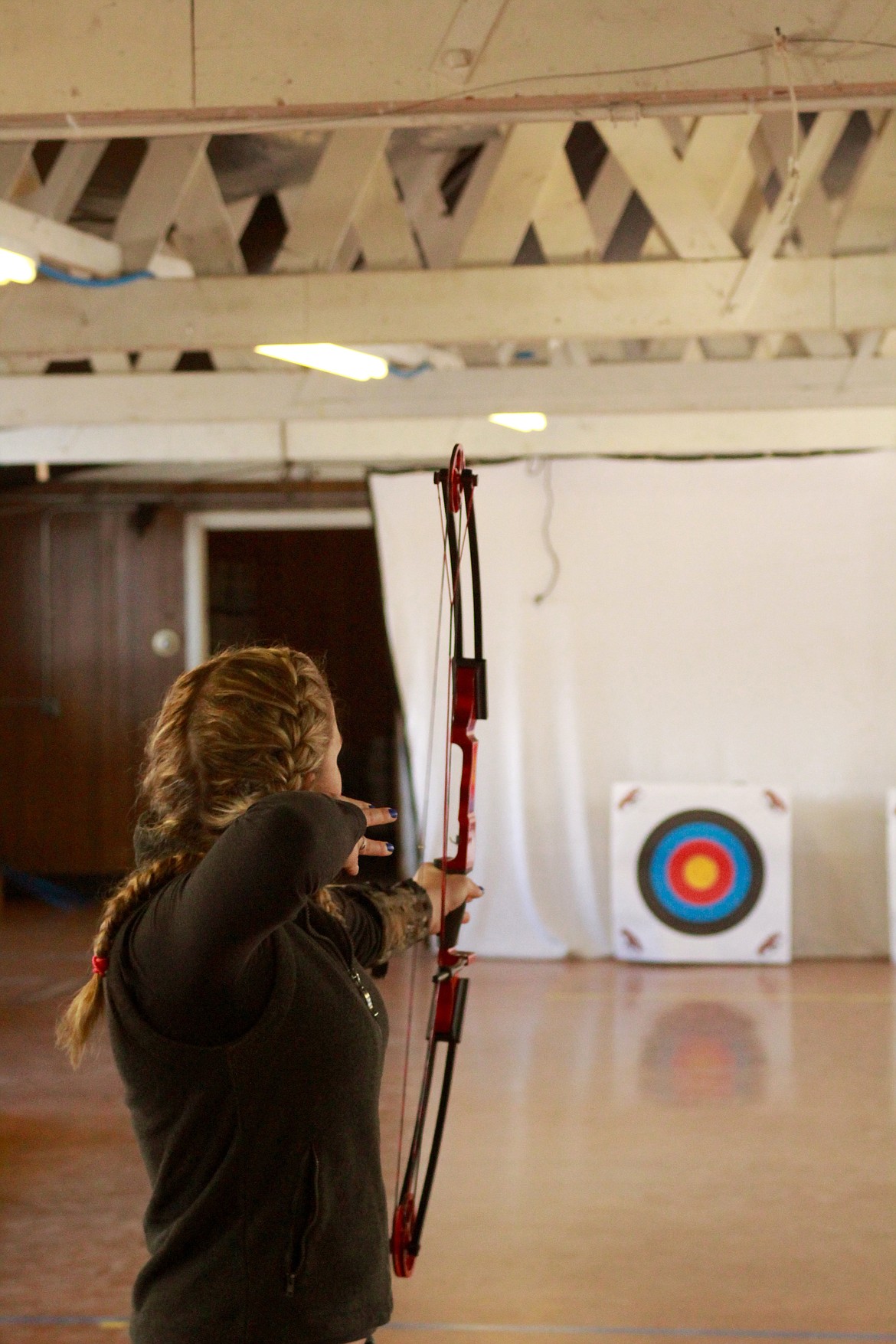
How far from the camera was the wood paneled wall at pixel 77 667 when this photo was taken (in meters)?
6.88

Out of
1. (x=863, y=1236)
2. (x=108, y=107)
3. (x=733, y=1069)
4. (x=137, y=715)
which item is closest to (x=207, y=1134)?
(x=108, y=107)

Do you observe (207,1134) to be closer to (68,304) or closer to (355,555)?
(68,304)

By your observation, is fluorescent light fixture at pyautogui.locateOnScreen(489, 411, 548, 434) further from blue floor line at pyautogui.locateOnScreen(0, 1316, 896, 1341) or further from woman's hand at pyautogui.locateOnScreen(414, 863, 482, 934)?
woman's hand at pyautogui.locateOnScreen(414, 863, 482, 934)

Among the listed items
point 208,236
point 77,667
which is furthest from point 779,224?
point 77,667

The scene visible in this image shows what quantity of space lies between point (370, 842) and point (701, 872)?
4.16 meters

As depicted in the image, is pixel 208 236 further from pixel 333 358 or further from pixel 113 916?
pixel 113 916

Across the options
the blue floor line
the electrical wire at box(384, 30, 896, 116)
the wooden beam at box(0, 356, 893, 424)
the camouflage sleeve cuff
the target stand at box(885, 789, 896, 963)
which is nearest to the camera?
the camouflage sleeve cuff

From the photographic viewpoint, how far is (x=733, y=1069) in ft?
12.1

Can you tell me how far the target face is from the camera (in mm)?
5098

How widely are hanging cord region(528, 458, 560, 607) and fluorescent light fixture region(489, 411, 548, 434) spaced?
158mm

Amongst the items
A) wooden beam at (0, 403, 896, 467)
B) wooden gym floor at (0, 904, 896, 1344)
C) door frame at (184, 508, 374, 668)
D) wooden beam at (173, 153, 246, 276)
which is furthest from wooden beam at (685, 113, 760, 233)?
door frame at (184, 508, 374, 668)

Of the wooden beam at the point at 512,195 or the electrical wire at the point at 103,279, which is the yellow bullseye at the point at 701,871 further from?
the electrical wire at the point at 103,279

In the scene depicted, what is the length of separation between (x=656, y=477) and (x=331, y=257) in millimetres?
2254

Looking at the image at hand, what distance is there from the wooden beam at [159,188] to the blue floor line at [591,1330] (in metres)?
2.17
